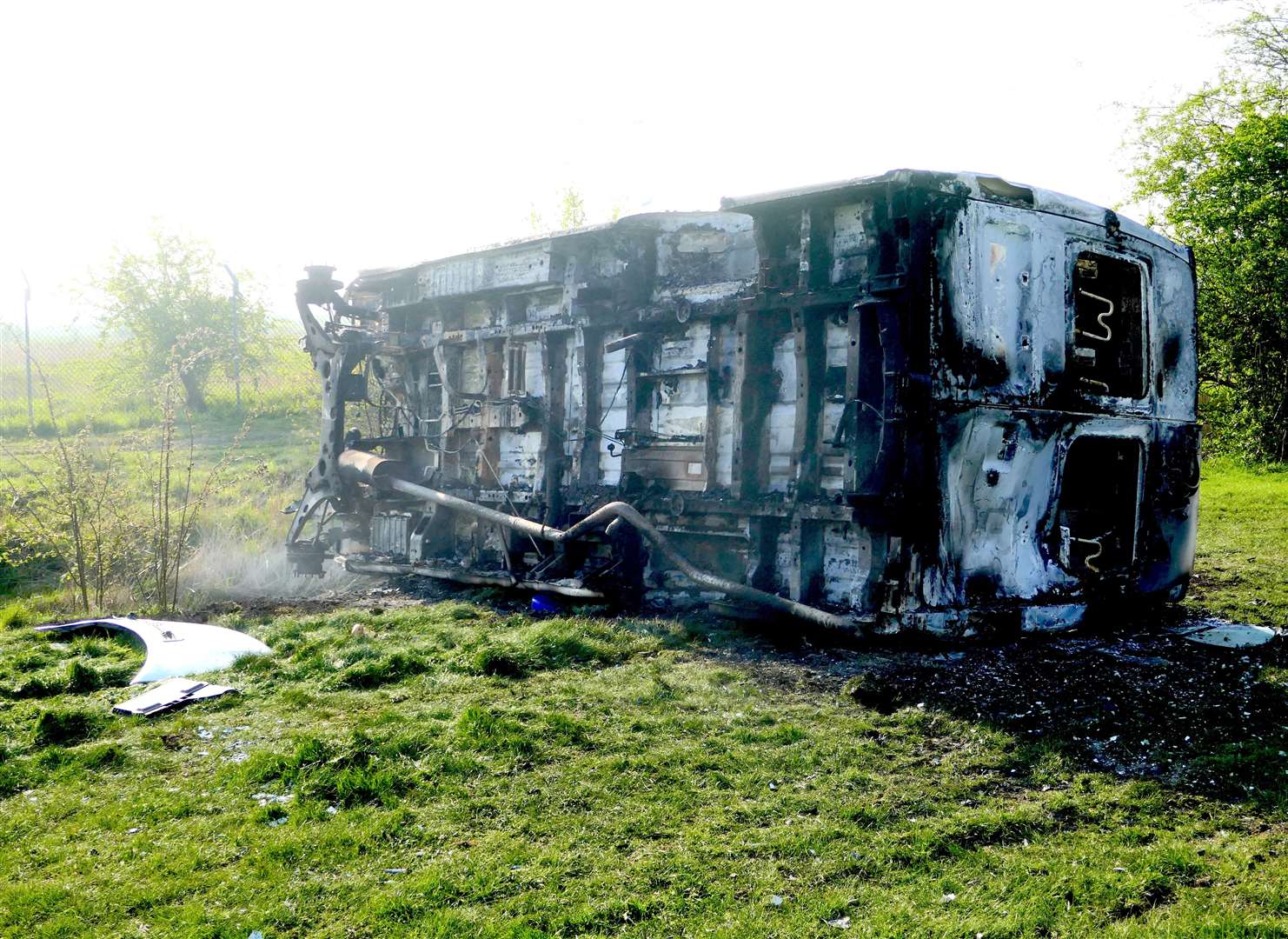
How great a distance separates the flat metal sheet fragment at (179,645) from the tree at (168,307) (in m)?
14.7

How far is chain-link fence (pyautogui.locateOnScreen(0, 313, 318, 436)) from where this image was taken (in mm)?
17766

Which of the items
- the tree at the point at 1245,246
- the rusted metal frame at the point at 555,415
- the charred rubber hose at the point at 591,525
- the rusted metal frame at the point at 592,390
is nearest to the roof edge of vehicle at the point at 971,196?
the rusted metal frame at the point at 592,390

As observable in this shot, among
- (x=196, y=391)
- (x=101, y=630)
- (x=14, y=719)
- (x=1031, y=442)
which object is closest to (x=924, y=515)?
(x=1031, y=442)

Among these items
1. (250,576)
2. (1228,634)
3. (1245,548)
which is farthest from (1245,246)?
(250,576)

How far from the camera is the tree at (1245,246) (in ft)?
53.1

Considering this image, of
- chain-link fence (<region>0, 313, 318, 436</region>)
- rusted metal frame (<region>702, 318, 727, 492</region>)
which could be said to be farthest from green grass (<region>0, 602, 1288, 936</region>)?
chain-link fence (<region>0, 313, 318, 436</region>)

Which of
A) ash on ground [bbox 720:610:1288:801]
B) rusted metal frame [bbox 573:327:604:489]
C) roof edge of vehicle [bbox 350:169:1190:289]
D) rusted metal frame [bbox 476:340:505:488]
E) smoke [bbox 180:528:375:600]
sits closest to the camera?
ash on ground [bbox 720:610:1288:801]

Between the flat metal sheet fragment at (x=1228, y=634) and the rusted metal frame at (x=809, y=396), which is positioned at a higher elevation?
the rusted metal frame at (x=809, y=396)

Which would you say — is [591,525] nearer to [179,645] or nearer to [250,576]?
[179,645]

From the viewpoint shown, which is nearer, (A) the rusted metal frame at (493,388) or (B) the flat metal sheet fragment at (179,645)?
(B) the flat metal sheet fragment at (179,645)

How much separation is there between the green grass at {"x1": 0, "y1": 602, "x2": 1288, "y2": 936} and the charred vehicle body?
148cm

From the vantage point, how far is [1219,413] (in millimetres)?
17719

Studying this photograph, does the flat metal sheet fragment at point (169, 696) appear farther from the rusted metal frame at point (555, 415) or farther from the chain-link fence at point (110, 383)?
the chain-link fence at point (110, 383)

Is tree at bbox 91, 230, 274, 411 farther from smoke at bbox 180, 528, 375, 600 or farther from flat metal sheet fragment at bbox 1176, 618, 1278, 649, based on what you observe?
flat metal sheet fragment at bbox 1176, 618, 1278, 649
